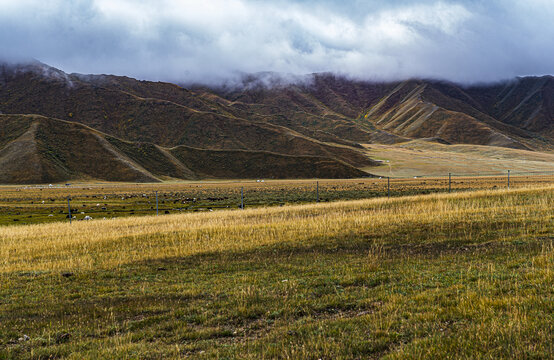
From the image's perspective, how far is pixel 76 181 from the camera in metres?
103

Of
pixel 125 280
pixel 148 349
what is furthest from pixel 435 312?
pixel 125 280

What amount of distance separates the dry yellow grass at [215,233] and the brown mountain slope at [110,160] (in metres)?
91.4

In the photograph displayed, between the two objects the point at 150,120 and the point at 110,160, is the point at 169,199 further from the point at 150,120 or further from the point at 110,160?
the point at 150,120

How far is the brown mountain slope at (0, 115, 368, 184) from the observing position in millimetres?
104312

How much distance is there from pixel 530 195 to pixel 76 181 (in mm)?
102319

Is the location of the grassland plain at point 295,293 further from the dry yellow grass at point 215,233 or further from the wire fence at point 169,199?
the wire fence at point 169,199

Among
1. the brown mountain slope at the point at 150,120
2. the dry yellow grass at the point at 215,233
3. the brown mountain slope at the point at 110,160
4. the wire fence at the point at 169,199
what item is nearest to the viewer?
the dry yellow grass at the point at 215,233

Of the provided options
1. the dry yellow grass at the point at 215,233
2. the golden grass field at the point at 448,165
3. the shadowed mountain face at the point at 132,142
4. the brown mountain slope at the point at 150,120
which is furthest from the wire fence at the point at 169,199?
the brown mountain slope at the point at 150,120

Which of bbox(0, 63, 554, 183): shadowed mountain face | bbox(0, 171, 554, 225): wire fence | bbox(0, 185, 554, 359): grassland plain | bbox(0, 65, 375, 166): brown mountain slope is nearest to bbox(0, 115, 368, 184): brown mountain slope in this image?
bbox(0, 63, 554, 183): shadowed mountain face

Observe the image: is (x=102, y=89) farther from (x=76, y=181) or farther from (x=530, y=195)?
(x=530, y=195)

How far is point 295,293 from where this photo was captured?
8711 mm

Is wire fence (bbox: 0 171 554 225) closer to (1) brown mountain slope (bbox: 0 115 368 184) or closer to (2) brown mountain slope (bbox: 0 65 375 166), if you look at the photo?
(1) brown mountain slope (bbox: 0 115 368 184)

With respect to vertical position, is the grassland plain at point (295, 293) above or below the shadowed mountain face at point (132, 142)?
below

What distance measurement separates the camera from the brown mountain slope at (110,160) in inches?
4107
